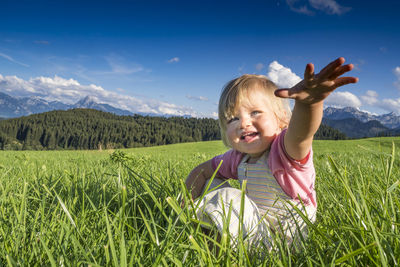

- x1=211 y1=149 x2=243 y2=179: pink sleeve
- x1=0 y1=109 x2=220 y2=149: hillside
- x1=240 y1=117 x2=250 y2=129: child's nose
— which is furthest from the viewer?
x1=0 y1=109 x2=220 y2=149: hillside

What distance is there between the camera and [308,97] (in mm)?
1321

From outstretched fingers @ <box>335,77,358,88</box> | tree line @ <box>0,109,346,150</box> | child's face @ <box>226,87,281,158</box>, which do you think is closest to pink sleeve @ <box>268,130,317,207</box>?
child's face @ <box>226,87,281,158</box>

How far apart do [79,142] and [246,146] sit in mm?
139421

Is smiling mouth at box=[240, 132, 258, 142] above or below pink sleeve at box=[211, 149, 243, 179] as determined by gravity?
above

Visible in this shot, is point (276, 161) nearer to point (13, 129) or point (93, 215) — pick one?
point (93, 215)

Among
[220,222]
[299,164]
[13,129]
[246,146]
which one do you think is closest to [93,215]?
[220,222]

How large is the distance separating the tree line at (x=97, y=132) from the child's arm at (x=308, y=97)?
113 m

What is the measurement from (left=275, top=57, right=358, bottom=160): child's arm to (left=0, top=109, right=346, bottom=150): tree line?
371 ft

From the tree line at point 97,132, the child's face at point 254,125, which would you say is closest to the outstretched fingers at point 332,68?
the child's face at point 254,125

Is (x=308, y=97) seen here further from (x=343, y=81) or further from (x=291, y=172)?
(x=291, y=172)

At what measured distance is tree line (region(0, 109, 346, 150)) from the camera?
118625mm

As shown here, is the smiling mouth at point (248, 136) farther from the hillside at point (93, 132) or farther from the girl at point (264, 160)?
the hillside at point (93, 132)

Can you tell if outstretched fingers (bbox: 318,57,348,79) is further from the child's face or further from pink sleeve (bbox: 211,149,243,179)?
pink sleeve (bbox: 211,149,243,179)

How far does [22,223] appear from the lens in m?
1.51
